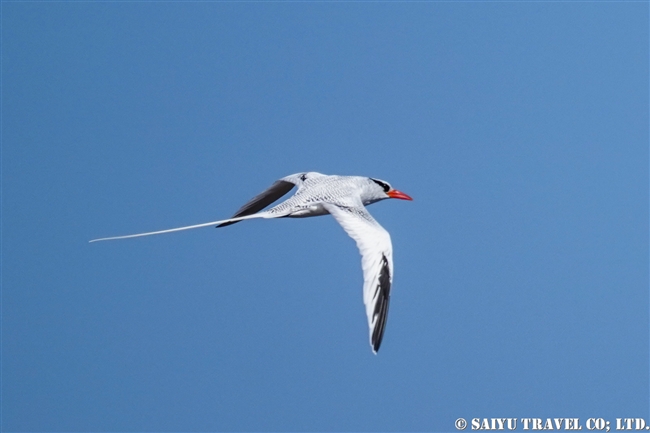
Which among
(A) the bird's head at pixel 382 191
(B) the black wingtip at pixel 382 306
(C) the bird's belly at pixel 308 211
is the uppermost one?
(A) the bird's head at pixel 382 191

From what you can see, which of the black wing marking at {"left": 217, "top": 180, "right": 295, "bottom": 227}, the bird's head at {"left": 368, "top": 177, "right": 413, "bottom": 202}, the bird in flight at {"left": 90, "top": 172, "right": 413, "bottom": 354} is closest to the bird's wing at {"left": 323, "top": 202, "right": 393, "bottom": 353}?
the bird in flight at {"left": 90, "top": 172, "right": 413, "bottom": 354}

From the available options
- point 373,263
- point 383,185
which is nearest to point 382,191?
point 383,185

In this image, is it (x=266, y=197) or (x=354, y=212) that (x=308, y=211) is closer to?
(x=354, y=212)

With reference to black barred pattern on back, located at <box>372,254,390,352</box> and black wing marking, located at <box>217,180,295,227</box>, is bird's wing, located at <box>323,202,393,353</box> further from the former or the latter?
black wing marking, located at <box>217,180,295,227</box>

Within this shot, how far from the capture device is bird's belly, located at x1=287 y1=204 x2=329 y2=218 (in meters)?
19.9

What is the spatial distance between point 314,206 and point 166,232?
2992mm

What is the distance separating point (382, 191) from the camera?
74.6 ft

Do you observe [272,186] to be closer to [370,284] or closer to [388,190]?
[388,190]

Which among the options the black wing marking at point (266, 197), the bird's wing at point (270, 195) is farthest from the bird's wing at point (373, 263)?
the black wing marking at point (266, 197)

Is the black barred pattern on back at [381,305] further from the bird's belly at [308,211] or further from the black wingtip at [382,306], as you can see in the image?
the bird's belly at [308,211]

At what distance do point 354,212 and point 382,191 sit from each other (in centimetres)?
371

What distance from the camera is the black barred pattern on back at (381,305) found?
673 inches

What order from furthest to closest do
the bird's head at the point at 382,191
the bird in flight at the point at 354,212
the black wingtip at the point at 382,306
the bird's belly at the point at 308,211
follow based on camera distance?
1. the bird's head at the point at 382,191
2. the bird's belly at the point at 308,211
3. the bird in flight at the point at 354,212
4. the black wingtip at the point at 382,306

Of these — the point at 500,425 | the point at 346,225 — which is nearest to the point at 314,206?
the point at 346,225
